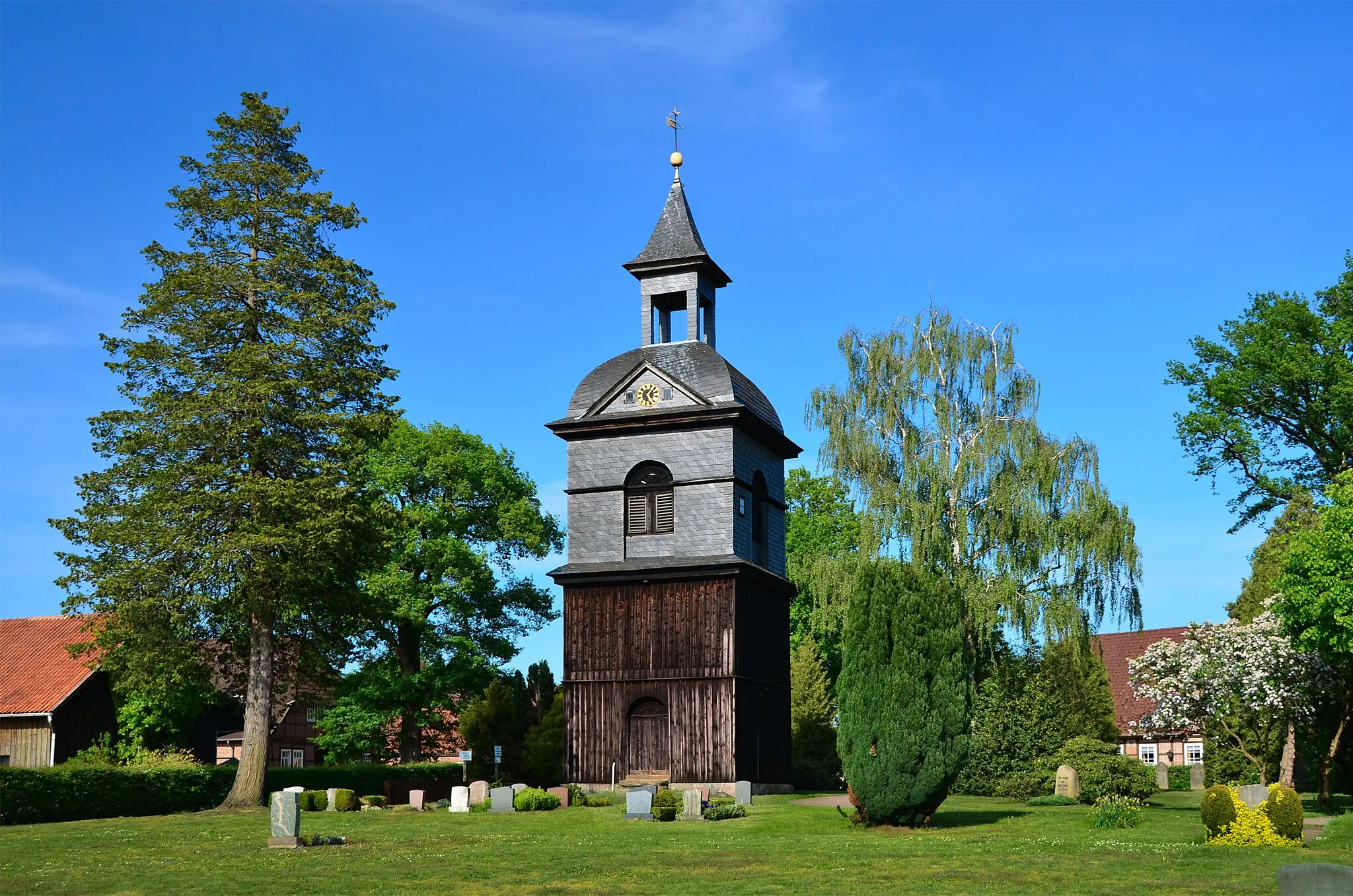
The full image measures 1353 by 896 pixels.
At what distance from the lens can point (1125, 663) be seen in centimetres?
6581

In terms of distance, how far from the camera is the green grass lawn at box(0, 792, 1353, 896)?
1897 centimetres

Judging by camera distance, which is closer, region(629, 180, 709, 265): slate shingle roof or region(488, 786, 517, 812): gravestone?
region(488, 786, 517, 812): gravestone

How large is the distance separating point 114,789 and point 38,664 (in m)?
14.9

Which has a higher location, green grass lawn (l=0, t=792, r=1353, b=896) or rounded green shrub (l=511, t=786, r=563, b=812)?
green grass lawn (l=0, t=792, r=1353, b=896)

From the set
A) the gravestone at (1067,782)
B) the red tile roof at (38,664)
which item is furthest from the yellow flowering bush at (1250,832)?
the red tile roof at (38,664)

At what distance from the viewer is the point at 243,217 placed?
40.2 m

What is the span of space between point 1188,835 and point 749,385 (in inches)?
842

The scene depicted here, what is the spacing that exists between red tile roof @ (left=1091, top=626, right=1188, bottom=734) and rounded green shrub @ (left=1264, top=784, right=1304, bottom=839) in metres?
36.8

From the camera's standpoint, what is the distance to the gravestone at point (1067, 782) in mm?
37906

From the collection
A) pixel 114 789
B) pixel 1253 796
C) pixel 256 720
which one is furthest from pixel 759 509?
pixel 1253 796

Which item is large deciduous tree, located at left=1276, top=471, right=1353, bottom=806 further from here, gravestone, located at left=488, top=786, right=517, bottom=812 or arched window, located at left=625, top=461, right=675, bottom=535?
gravestone, located at left=488, top=786, right=517, bottom=812

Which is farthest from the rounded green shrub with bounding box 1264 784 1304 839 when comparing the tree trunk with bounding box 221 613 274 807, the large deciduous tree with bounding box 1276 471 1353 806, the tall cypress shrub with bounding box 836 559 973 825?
the tree trunk with bounding box 221 613 274 807

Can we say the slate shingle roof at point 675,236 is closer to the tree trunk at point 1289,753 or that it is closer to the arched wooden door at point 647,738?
the arched wooden door at point 647,738

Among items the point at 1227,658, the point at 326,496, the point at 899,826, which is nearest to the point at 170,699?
the point at 326,496
